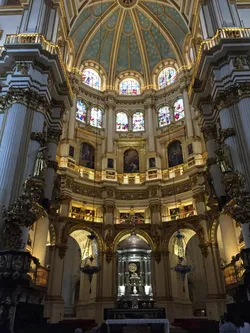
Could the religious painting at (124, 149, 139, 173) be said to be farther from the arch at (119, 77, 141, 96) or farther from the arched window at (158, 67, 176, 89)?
the arched window at (158, 67, 176, 89)

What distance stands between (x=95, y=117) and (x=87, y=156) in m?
4.44

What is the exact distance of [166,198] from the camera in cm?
2523

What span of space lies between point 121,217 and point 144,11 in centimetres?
1983

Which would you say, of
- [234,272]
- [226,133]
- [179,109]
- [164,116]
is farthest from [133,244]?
[179,109]

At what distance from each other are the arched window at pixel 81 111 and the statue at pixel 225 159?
16.6 meters

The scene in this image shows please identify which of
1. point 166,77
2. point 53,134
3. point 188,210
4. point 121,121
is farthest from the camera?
point 166,77

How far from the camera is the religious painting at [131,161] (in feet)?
90.9

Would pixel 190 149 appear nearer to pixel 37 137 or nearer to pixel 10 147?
pixel 37 137

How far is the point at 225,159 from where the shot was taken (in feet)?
45.6

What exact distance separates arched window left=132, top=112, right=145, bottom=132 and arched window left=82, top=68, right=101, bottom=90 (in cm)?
478

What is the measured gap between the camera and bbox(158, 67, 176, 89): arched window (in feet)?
99.2

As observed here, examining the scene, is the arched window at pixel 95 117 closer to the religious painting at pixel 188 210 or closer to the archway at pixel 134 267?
the religious painting at pixel 188 210

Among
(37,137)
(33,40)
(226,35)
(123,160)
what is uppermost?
(226,35)

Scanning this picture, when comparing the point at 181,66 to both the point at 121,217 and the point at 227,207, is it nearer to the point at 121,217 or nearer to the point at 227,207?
the point at 121,217
